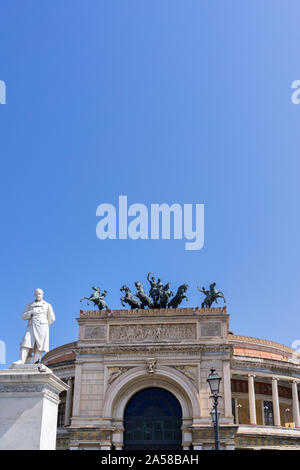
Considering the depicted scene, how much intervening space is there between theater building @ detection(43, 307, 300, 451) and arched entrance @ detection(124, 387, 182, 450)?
0.07 meters

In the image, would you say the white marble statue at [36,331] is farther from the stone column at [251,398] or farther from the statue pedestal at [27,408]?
the stone column at [251,398]

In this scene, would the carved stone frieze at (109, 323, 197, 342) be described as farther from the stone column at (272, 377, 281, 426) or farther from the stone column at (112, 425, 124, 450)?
the stone column at (272, 377, 281, 426)

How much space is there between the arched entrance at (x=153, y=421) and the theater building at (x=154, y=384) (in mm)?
66

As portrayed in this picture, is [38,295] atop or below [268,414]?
Answer: below

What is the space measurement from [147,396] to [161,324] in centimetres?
540

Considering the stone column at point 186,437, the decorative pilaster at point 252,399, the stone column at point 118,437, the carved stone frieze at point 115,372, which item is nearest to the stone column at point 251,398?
the decorative pilaster at point 252,399

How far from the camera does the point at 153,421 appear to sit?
3791 cm

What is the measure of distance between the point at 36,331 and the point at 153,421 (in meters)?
27.1

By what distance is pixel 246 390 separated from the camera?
46.6m

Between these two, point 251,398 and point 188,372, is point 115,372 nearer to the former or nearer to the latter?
point 188,372

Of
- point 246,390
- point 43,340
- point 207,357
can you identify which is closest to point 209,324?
point 207,357

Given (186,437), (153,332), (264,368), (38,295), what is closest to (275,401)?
(264,368)
